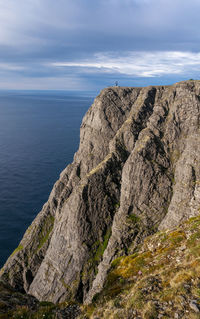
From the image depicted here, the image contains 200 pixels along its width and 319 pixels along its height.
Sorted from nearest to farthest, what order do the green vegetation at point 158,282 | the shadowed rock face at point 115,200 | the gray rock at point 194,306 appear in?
the gray rock at point 194,306
the green vegetation at point 158,282
the shadowed rock face at point 115,200

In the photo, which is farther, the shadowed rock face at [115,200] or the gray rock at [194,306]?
the shadowed rock face at [115,200]

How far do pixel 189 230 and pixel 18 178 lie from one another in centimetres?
16564

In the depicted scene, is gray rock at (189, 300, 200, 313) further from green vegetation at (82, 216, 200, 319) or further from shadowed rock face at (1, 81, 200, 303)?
shadowed rock face at (1, 81, 200, 303)

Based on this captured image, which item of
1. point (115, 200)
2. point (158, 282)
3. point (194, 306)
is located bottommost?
point (115, 200)

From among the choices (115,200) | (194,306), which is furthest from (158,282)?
(115,200)

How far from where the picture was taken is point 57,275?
7175 cm

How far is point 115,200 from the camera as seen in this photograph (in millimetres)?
80188

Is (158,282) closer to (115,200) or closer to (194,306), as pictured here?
(194,306)

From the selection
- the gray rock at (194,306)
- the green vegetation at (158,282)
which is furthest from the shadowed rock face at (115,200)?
the gray rock at (194,306)

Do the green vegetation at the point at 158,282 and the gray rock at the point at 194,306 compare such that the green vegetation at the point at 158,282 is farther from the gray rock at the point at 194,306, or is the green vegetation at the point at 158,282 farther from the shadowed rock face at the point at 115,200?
the shadowed rock face at the point at 115,200

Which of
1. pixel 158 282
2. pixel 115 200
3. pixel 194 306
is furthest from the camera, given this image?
pixel 115 200

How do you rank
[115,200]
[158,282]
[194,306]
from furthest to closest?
[115,200] → [158,282] → [194,306]

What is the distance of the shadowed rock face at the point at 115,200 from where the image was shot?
6762 centimetres

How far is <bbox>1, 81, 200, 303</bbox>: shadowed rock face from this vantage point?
6762 cm
